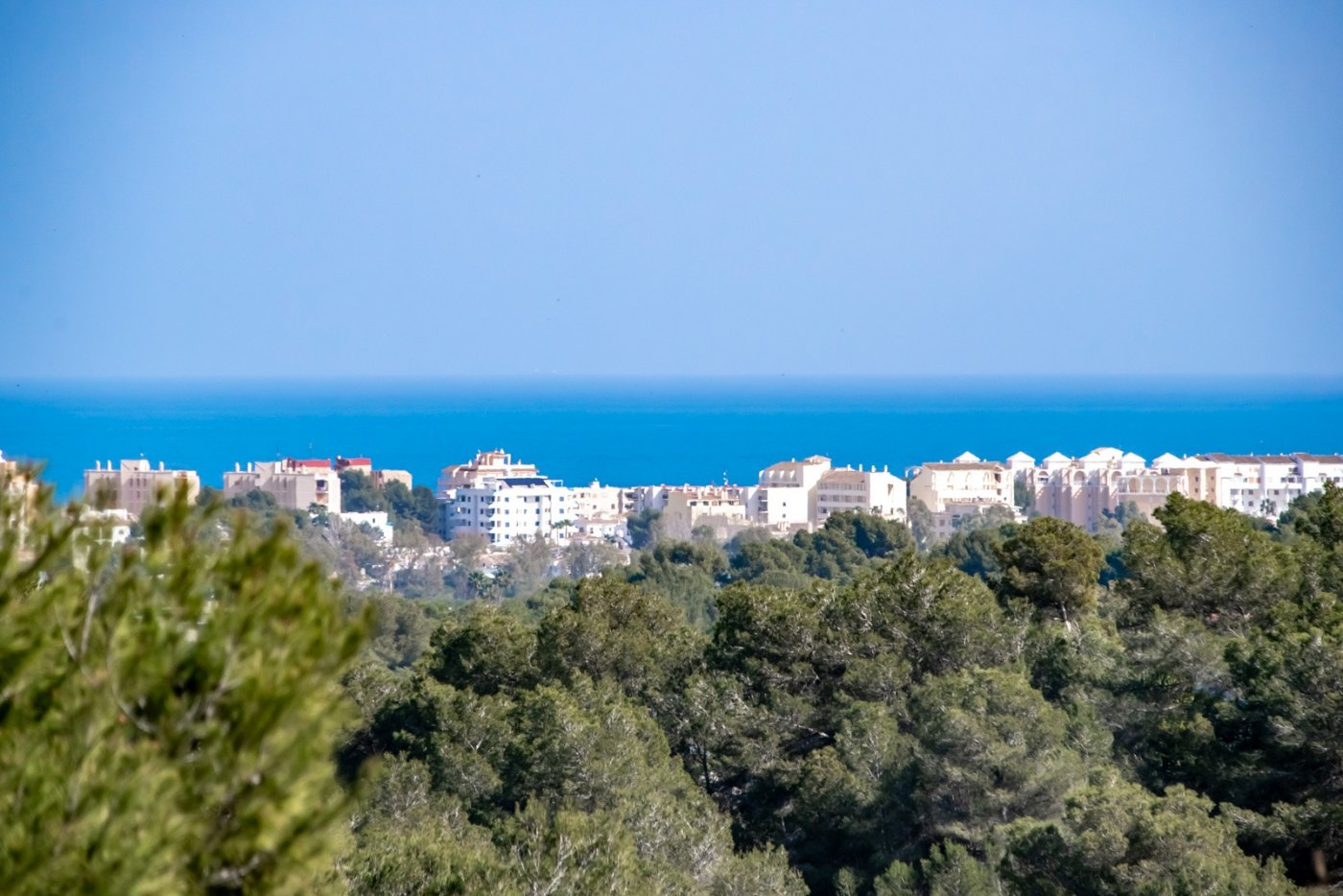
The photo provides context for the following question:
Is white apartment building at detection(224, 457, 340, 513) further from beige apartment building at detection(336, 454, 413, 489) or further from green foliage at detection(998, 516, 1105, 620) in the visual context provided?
green foliage at detection(998, 516, 1105, 620)

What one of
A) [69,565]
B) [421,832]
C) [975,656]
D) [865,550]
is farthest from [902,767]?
[865,550]

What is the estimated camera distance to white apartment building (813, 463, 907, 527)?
74125 mm

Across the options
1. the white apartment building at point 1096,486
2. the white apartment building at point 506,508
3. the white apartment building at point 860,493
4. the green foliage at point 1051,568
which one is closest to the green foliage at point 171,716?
the green foliage at point 1051,568

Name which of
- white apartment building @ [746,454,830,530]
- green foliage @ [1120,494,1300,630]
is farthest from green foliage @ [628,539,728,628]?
white apartment building @ [746,454,830,530]

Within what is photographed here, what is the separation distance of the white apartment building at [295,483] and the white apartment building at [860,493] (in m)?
19.9

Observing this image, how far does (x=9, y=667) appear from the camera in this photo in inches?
124

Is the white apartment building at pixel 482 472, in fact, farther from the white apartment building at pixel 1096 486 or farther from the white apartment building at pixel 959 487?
the white apartment building at pixel 1096 486

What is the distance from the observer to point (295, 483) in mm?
77438

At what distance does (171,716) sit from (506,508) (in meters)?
76.1

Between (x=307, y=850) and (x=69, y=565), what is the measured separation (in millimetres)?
748

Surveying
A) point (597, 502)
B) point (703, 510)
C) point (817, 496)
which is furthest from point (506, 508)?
point (817, 496)

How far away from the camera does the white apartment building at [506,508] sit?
258 feet

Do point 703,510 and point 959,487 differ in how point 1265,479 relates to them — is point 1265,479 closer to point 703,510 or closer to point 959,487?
point 959,487

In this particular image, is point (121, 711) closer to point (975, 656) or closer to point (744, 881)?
point (744, 881)
